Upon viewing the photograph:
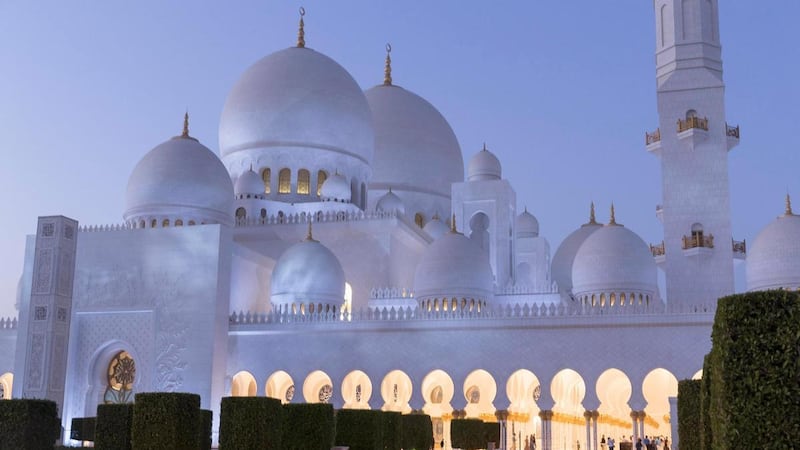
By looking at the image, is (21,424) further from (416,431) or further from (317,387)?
(317,387)

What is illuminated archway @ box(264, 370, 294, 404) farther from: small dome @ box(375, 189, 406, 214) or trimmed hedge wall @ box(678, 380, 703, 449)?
trimmed hedge wall @ box(678, 380, 703, 449)

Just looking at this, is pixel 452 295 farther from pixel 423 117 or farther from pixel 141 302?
pixel 423 117

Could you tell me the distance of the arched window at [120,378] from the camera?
886 inches

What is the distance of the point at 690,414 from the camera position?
13.0m

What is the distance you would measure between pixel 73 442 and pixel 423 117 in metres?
17.8

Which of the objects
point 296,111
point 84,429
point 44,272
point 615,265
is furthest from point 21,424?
point 296,111

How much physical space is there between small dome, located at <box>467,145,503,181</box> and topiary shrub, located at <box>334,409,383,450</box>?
14.5 m

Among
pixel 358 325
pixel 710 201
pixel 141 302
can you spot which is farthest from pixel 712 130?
pixel 141 302

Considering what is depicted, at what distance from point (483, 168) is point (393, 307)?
7477mm

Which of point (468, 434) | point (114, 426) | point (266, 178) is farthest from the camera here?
point (266, 178)

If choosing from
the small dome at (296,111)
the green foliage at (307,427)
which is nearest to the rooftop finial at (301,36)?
the small dome at (296,111)

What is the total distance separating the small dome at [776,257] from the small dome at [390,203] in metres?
10.9

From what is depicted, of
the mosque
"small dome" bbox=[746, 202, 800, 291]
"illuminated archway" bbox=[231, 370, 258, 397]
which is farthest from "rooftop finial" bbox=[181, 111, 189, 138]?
"small dome" bbox=[746, 202, 800, 291]

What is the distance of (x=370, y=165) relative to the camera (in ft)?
101
